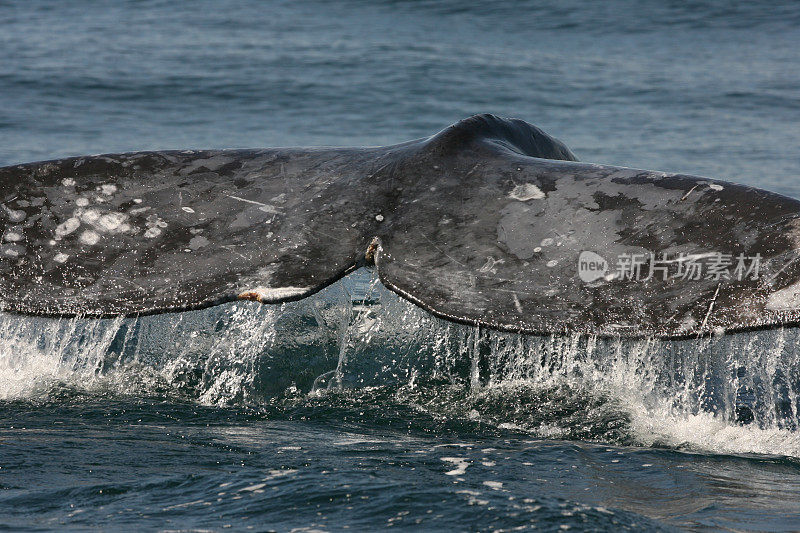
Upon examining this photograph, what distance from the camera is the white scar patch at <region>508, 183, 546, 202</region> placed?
11.2 ft

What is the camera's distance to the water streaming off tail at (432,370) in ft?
13.0

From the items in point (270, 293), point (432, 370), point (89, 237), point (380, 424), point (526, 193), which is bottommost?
point (380, 424)

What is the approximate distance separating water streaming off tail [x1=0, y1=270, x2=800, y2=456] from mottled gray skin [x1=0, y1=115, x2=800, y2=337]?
1.87ft

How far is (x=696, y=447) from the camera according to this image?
365 centimetres

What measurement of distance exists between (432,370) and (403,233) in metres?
1.53

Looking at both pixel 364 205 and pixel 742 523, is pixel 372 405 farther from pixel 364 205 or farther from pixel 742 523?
pixel 742 523

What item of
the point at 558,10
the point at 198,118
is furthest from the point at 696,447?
the point at 558,10

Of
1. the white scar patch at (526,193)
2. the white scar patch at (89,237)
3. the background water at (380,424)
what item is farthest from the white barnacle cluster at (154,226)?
the white scar patch at (526,193)

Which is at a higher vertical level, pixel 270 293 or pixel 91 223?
pixel 91 223

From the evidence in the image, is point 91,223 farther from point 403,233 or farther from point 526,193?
point 526,193

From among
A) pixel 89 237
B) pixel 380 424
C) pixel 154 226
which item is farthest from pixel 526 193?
pixel 89 237

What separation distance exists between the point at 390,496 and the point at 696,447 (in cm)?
132

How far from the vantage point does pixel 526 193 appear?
3.44m

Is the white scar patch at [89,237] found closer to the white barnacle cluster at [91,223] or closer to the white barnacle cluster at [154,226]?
the white barnacle cluster at [91,223]
